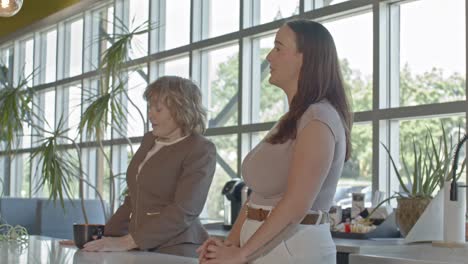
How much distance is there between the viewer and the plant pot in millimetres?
3043

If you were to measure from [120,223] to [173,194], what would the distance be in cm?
32

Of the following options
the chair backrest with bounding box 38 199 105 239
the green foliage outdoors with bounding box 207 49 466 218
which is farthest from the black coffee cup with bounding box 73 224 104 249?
the chair backrest with bounding box 38 199 105 239

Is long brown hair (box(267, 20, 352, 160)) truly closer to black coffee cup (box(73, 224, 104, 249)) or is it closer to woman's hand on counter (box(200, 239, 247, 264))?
woman's hand on counter (box(200, 239, 247, 264))

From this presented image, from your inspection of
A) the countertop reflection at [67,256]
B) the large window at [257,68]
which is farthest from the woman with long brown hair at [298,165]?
the large window at [257,68]

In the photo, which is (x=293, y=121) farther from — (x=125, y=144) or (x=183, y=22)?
(x=125, y=144)

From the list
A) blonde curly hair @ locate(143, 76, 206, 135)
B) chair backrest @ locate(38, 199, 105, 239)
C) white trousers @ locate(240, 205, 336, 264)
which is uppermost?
blonde curly hair @ locate(143, 76, 206, 135)

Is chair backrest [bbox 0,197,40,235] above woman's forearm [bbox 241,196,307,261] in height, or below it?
below

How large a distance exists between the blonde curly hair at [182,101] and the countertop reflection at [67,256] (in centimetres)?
46

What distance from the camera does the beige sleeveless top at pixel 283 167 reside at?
1.79 meters

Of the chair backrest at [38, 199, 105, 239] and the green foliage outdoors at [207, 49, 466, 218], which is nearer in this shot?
the green foliage outdoors at [207, 49, 466, 218]

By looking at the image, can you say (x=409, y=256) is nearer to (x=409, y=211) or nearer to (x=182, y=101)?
(x=182, y=101)

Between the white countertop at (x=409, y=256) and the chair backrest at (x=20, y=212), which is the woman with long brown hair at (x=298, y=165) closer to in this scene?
the white countertop at (x=409, y=256)

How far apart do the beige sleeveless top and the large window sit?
216 cm

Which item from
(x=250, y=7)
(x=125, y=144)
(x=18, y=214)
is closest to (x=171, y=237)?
→ (x=250, y=7)
